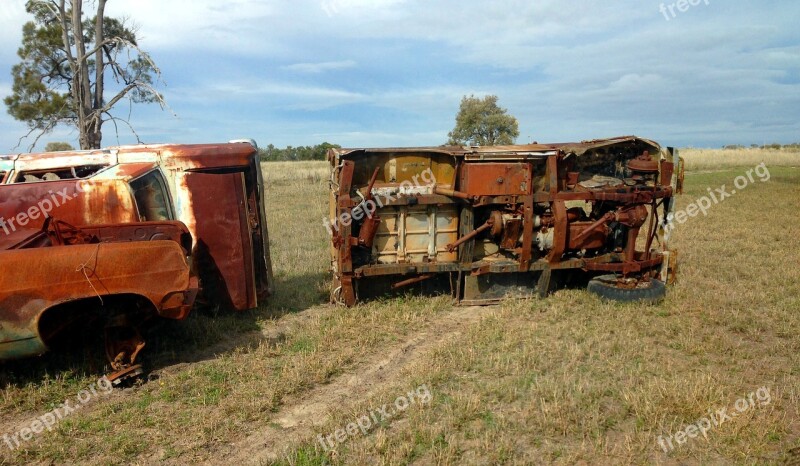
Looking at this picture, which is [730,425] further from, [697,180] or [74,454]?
[697,180]

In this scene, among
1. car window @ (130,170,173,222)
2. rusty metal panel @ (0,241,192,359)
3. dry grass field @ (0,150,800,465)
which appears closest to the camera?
dry grass field @ (0,150,800,465)

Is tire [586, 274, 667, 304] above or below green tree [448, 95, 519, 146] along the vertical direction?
below

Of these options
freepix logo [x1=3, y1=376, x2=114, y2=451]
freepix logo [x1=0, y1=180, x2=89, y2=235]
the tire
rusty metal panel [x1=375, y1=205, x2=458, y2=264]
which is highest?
freepix logo [x1=0, y1=180, x2=89, y2=235]

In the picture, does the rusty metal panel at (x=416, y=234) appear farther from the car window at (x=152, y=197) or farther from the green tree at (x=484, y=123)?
the green tree at (x=484, y=123)

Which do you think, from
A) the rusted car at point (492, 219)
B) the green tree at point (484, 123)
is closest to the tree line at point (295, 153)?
the green tree at point (484, 123)

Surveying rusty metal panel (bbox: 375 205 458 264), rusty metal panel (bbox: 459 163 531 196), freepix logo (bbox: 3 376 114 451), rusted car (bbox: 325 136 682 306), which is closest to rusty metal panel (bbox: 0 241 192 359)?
Answer: freepix logo (bbox: 3 376 114 451)

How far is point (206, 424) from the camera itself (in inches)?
157

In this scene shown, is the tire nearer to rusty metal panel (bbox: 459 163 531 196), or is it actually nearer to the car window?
rusty metal panel (bbox: 459 163 531 196)

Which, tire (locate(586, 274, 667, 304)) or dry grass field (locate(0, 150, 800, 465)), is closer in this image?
dry grass field (locate(0, 150, 800, 465))

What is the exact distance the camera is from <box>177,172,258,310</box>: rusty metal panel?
593cm

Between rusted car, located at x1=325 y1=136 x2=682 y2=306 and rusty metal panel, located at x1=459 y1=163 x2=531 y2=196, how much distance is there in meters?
0.01

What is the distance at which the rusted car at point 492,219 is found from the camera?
650 centimetres

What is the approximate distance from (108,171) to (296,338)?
2.61m

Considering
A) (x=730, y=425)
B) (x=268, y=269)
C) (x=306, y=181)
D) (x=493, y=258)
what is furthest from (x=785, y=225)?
(x=306, y=181)
